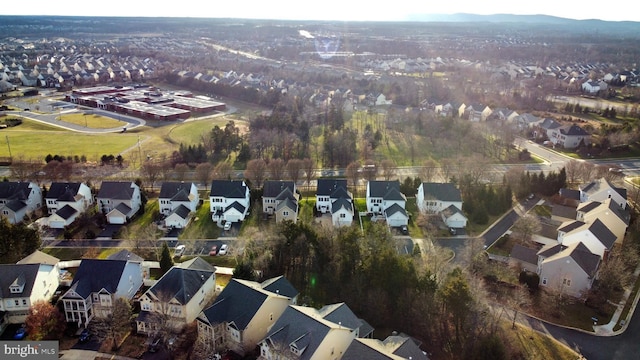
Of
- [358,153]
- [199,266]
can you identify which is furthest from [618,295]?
[358,153]

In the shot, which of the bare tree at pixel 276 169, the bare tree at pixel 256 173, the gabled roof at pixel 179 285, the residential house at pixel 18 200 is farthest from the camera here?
the bare tree at pixel 276 169

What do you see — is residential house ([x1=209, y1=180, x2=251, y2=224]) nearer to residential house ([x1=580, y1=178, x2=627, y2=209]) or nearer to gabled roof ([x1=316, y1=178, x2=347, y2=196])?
gabled roof ([x1=316, y1=178, x2=347, y2=196])

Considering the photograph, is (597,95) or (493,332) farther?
(597,95)

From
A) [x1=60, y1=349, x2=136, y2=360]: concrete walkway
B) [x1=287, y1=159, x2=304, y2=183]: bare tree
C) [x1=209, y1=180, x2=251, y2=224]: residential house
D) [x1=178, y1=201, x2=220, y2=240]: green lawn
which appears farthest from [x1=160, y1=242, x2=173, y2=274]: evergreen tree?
[x1=287, y1=159, x2=304, y2=183]: bare tree

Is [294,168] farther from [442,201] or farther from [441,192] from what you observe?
[442,201]

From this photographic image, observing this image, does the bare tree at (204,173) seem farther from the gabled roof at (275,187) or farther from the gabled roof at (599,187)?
the gabled roof at (599,187)

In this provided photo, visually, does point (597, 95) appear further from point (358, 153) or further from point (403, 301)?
point (403, 301)

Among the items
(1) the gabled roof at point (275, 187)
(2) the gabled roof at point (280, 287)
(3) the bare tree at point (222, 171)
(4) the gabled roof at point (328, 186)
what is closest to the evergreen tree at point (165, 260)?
(2) the gabled roof at point (280, 287)
